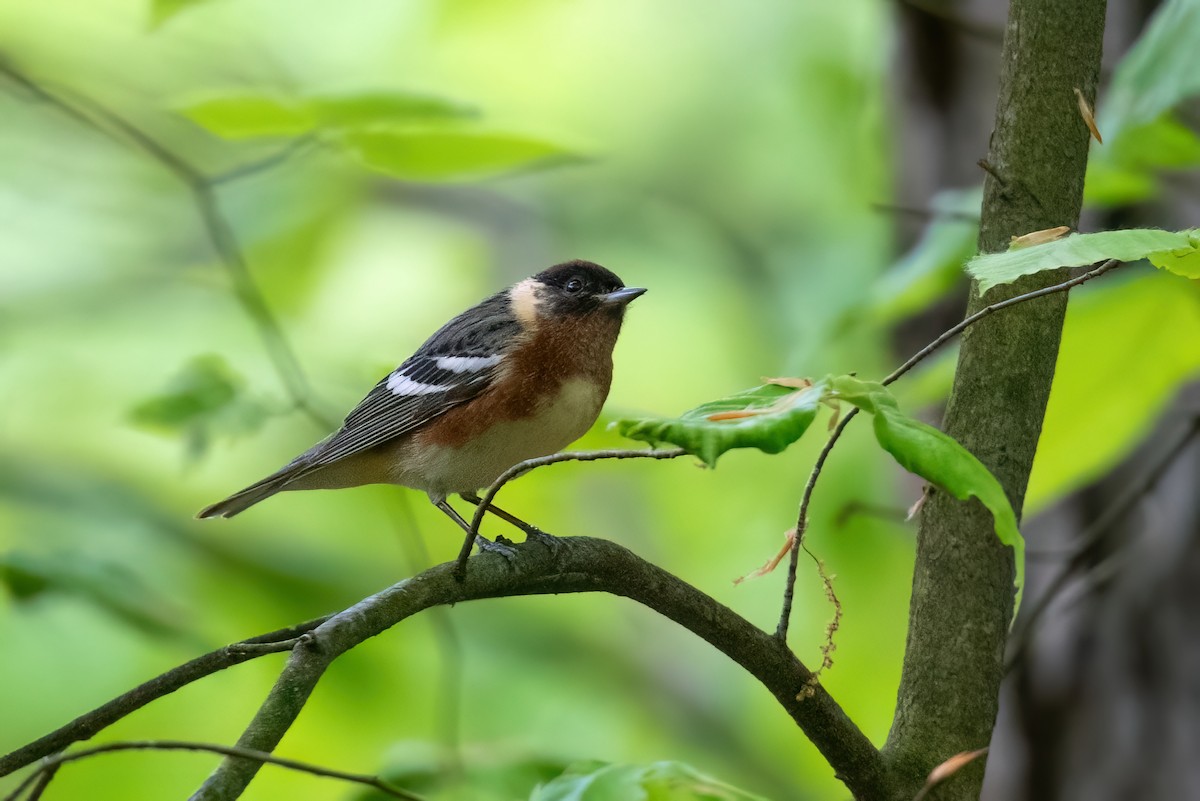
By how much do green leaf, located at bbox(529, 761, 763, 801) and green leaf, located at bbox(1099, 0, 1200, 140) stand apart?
1786 millimetres

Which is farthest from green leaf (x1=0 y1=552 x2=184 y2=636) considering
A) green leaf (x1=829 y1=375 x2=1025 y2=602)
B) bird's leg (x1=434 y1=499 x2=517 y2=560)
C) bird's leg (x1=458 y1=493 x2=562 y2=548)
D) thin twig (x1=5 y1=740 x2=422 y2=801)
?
green leaf (x1=829 y1=375 x2=1025 y2=602)

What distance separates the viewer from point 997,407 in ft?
7.04

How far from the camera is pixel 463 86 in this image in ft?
25.0

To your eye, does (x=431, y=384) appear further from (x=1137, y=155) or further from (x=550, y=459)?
(x=550, y=459)

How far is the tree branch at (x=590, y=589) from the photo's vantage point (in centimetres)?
182

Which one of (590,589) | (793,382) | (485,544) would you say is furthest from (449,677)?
(793,382)

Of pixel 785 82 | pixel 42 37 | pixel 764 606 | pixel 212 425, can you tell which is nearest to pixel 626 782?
pixel 212 425

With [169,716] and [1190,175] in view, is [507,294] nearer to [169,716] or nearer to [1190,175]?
[169,716]

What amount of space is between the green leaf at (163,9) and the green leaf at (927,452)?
228 cm

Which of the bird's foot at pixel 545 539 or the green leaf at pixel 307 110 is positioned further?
the green leaf at pixel 307 110

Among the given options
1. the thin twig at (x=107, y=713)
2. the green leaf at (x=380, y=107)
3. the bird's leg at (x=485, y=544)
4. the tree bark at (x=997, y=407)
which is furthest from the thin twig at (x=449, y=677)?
the green leaf at (x=380, y=107)

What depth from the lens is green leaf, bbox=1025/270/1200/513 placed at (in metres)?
2.94

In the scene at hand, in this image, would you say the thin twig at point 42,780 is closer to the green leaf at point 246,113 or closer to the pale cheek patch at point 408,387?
the green leaf at point 246,113

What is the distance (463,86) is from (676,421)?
6622 mm
